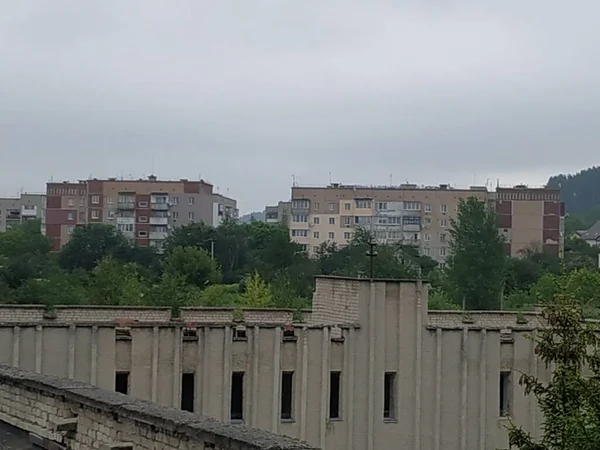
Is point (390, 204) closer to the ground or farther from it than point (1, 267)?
farther from it

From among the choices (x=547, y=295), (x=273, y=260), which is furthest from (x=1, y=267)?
(x=547, y=295)

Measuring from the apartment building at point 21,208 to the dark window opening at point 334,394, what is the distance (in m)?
150

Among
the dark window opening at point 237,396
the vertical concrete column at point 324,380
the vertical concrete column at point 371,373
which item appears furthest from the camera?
the vertical concrete column at point 371,373

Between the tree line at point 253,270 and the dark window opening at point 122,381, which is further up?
the tree line at point 253,270

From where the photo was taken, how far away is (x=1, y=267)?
7531 cm

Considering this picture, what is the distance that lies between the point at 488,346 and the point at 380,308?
9.46ft

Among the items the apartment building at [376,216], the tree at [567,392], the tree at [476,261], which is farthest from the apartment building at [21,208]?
the tree at [567,392]

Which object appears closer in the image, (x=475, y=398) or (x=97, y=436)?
(x=97, y=436)

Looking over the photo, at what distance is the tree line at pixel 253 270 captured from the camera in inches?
2014

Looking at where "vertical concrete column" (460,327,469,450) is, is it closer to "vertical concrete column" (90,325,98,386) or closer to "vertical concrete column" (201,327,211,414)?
"vertical concrete column" (201,327,211,414)

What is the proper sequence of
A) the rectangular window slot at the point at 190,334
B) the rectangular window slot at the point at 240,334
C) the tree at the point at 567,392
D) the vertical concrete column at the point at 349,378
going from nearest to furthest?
the tree at the point at 567,392 < the rectangular window slot at the point at 190,334 < the rectangular window slot at the point at 240,334 < the vertical concrete column at the point at 349,378

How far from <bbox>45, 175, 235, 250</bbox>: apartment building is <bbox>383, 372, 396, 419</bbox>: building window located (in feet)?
345

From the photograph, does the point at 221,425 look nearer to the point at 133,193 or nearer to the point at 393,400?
the point at 393,400

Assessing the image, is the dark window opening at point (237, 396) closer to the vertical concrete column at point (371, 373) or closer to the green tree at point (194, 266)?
the vertical concrete column at point (371, 373)
